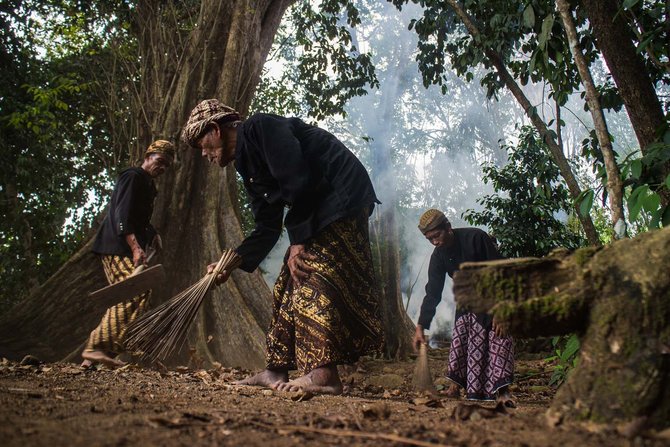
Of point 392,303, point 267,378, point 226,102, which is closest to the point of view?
point 267,378

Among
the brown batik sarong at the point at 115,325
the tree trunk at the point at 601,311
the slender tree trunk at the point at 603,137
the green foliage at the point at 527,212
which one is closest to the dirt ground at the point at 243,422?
the tree trunk at the point at 601,311

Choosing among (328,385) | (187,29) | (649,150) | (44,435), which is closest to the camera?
(44,435)

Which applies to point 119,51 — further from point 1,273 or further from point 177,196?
point 1,273

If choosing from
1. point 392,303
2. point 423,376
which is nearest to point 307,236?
point 423,376

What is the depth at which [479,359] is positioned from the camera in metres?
4.34

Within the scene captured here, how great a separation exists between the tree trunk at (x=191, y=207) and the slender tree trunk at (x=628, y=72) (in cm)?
374

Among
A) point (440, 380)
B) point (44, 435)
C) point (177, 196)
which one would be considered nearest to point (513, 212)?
point (440, 380)

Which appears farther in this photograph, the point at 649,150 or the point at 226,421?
the point at 649,150

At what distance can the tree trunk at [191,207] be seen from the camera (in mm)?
5598

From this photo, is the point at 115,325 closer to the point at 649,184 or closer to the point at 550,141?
the point at 550,141

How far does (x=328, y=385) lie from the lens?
321 cm

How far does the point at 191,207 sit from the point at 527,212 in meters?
4.36

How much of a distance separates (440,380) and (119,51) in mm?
5002

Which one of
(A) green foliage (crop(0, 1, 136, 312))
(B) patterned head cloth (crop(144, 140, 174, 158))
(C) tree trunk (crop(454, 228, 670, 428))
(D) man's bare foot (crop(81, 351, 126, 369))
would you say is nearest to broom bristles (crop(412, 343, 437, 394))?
(D) man's bare foot (crop(81, 351, 126, 369))
